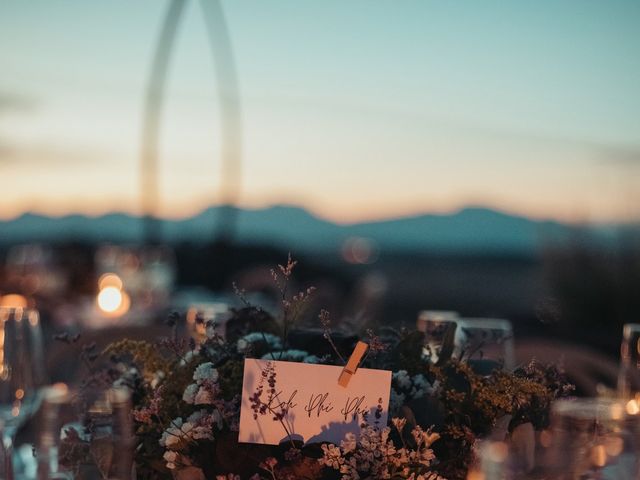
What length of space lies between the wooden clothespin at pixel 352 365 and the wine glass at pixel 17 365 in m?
1.05

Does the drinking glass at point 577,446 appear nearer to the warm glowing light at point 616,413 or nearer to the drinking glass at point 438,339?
the warm glowing light at point 616,413

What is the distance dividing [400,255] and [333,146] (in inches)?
1511

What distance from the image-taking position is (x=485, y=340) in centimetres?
168

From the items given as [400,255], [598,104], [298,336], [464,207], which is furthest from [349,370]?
[400,255]

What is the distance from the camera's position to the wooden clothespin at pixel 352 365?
133 cm

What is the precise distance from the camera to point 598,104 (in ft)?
41.9

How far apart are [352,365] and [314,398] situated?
0.25ft

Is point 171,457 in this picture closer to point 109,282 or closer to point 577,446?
point 577,446

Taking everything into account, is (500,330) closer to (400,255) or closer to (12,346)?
(12,346)

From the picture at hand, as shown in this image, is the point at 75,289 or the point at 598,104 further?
the point at 598,104

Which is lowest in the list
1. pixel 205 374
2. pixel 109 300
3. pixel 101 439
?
pixel 109 300

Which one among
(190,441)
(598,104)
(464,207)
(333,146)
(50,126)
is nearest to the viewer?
(190,441)

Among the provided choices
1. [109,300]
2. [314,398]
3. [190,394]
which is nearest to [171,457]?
[190,394]

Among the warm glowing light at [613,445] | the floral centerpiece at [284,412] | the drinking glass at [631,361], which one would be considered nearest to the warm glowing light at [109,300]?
the drinking glass at [631,361]
